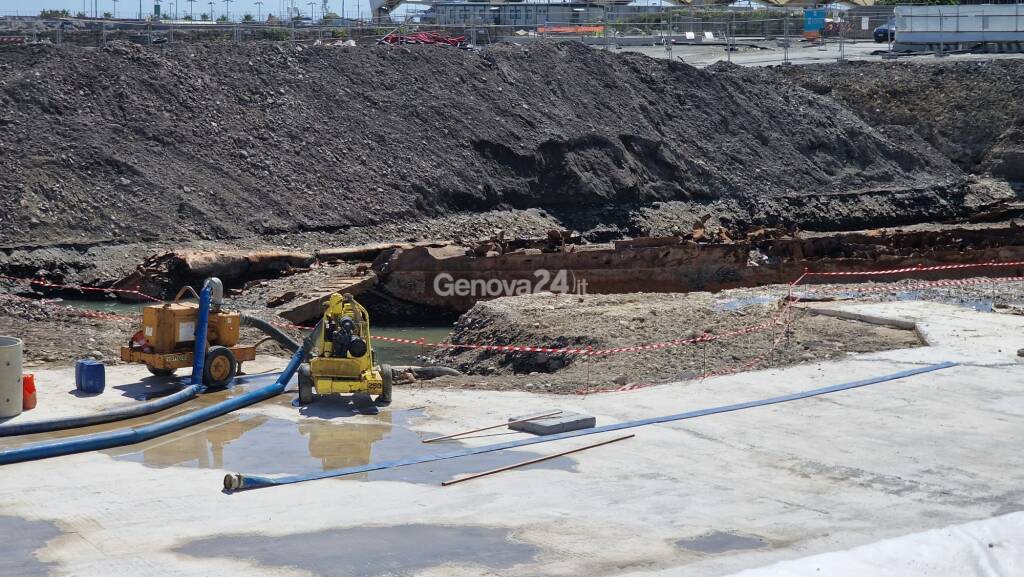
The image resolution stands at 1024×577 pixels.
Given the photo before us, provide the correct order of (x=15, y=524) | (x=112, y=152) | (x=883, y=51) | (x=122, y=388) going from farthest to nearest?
(x=883, y=51), (x=112, y=152), (x=122, y=388), (x=15, y=524)

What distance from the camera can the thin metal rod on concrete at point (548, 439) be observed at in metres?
8.70

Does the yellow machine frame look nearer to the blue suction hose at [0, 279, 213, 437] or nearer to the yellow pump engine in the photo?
the yellow pump engine

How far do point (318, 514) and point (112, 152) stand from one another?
22.4 m

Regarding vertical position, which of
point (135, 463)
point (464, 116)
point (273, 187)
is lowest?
point (135, 463)

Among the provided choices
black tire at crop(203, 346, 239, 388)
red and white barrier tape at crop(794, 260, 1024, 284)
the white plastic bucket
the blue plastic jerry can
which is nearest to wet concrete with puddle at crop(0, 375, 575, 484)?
black tire at crop(203, 346, 239, 388)

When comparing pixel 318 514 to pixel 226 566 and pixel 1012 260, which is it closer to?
pixel 226 566

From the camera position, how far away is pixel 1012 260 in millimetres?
24922

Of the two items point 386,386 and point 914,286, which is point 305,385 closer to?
point 386,386

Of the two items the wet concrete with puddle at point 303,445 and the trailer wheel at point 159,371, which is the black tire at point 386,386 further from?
the trailer wheel at point 159,371

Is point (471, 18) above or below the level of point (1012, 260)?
above

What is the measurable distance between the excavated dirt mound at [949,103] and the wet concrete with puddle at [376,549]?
39063mm

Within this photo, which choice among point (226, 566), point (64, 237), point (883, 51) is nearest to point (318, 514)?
point (226, 566)

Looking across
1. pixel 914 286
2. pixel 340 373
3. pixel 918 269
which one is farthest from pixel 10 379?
pixel 918 269

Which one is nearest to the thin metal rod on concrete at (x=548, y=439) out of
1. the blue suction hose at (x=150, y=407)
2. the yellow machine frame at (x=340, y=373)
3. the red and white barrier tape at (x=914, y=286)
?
the yellow machine frame at (x=340, y=373)
